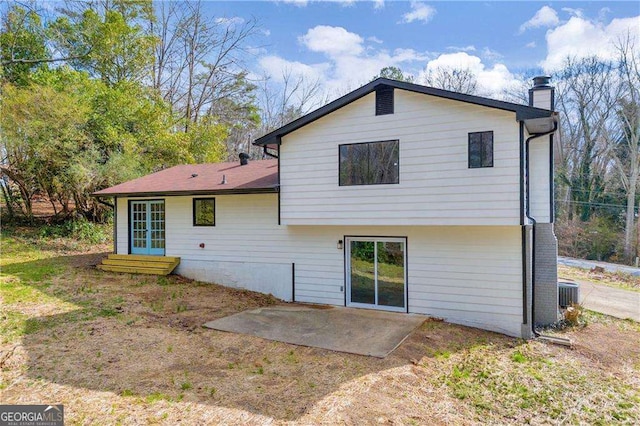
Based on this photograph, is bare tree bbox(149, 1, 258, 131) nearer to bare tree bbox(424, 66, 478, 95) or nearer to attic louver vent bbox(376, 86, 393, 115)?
bare tree bbox(424, 66, 478, 95)

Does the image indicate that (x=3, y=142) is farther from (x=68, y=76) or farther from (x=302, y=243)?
(x=302, y=243)

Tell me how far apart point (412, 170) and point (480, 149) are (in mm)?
1405

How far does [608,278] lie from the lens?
56.7 feet

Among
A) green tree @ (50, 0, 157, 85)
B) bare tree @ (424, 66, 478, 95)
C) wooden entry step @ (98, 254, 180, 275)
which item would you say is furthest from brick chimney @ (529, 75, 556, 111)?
bare tree @ (424, 66, 478, 95)

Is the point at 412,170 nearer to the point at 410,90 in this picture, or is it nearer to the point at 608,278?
the point at 410,90

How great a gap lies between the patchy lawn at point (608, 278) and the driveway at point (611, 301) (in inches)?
49.3

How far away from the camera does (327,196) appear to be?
8859 mm

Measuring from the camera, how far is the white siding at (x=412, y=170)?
7.36 meters

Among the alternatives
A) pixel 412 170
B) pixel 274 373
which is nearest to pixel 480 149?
pixel 412 170

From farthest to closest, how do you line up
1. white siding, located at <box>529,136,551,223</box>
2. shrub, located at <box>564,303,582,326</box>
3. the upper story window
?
1. shrub, located at <box>564,303,582,326</box>
2. white siding, located at <box>529,136,551,223</box>
3. the upper story window

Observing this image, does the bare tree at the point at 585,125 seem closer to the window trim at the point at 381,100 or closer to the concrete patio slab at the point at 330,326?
the window trim at the point at 381,100

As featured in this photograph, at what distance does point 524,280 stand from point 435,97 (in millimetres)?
4270

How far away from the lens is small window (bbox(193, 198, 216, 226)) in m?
11.2

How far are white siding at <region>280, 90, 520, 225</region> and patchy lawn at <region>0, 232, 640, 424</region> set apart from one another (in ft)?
8.46
